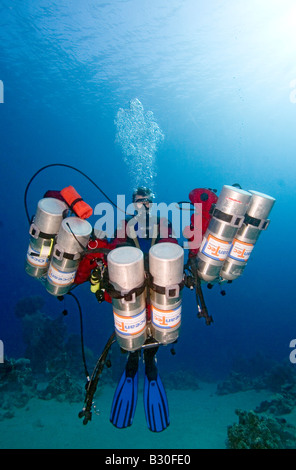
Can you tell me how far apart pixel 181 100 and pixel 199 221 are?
30.7 m

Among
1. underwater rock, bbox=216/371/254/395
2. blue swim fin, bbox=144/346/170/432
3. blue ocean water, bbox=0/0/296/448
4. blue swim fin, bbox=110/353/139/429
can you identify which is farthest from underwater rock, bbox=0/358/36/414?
underwater rock, bbox=216/371/254/395

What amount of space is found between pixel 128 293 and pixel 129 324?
589 mm

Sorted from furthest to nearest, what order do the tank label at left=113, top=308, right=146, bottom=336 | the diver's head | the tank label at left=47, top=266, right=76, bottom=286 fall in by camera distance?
1. the diver's head
2. the tank label at left=47, top=266, right=76, bottom=286
3. the tank label at left=113, top=308, right=146, bottom=336

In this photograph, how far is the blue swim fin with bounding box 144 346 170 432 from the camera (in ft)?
16.8

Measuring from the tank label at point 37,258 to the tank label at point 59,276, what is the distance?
22cm

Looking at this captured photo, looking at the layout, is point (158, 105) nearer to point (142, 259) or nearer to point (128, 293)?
point (142, 259)

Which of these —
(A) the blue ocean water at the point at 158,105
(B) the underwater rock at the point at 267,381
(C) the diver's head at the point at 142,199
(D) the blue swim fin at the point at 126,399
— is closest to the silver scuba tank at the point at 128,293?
(D) the blue swim fin at the point at 126,399

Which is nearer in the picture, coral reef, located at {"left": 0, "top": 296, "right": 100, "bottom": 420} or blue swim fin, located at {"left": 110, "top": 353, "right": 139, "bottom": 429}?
blue swim fin, located at {"left": 110, "top": 353, "right": 139, "bottom": 429}

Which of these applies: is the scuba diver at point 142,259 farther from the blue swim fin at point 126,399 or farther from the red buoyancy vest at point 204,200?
the blue swim fin at point 126,399

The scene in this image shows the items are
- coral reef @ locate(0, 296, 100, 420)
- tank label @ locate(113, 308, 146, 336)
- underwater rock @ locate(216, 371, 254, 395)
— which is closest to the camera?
tank label @ locate(113, 308, 146, 336)

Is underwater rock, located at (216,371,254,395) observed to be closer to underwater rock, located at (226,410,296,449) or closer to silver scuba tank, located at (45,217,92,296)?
underwater rock, located at (226,410,296,449)

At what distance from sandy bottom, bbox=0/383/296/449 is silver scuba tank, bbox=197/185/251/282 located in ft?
22.9

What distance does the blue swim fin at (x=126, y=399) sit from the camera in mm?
5078

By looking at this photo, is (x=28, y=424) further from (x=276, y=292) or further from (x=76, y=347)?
(x=276, y=292)
